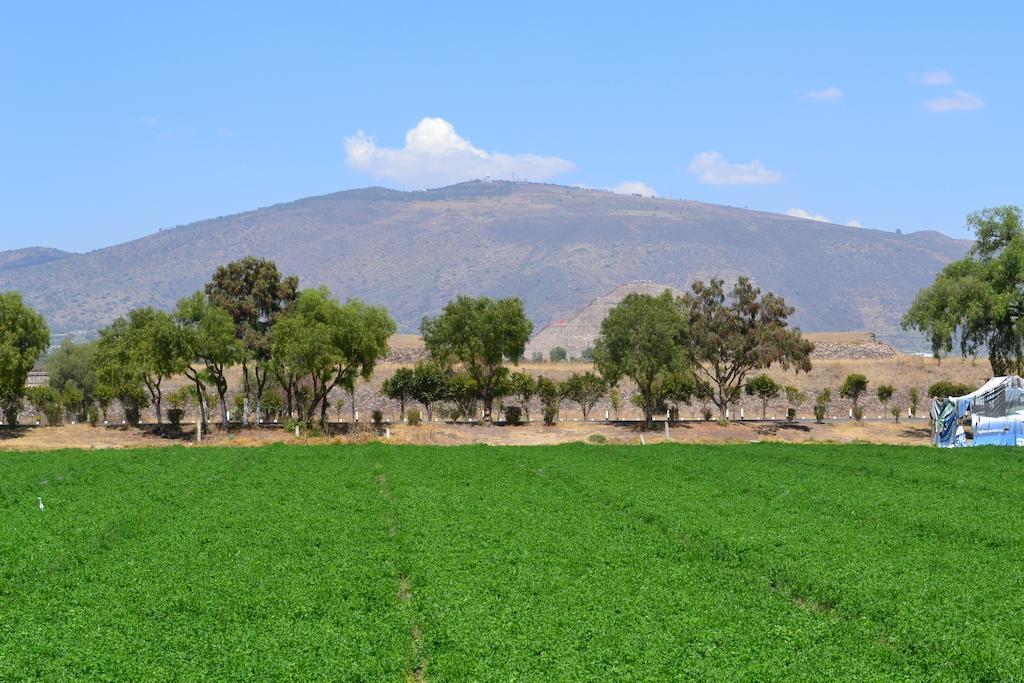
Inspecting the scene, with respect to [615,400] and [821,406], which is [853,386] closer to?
[821,406]

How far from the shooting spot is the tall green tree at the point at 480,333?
230 ft

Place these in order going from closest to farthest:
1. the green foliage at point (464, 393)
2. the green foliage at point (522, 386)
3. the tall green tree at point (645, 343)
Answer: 1. the tall green tree at point (645, 343)
2. the green foliage at point (464, 393)
3. the green foliage at point (522, 386)

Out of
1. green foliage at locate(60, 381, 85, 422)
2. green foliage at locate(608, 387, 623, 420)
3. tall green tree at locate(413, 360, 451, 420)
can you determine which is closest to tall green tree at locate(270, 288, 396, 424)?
tall green tree at locate(413, 360, 451, 420)

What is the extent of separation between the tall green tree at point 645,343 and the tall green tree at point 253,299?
24416 mm

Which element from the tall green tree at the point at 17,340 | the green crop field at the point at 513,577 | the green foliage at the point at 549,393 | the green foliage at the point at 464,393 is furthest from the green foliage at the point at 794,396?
the tall green tree at the point at 17,340

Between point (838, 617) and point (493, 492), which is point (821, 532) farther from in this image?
point (493, 492)

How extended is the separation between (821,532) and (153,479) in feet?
82.8

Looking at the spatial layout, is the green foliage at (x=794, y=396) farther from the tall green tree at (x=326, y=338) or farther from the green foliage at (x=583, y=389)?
the tall green tree at (x=326, y=338)

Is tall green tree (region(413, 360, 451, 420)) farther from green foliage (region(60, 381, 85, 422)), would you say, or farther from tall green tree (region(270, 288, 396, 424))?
green foliage (region(60, 381, 85, 422))

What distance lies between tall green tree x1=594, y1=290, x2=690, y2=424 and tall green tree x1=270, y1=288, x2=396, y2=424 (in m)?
16.1

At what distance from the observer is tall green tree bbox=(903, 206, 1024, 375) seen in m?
58.2

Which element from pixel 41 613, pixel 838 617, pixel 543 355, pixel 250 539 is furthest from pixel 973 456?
pixel 543 355

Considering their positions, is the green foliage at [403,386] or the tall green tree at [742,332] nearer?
the tall green tree at [742,332]

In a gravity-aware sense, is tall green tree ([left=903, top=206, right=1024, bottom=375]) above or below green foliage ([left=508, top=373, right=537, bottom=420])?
above
